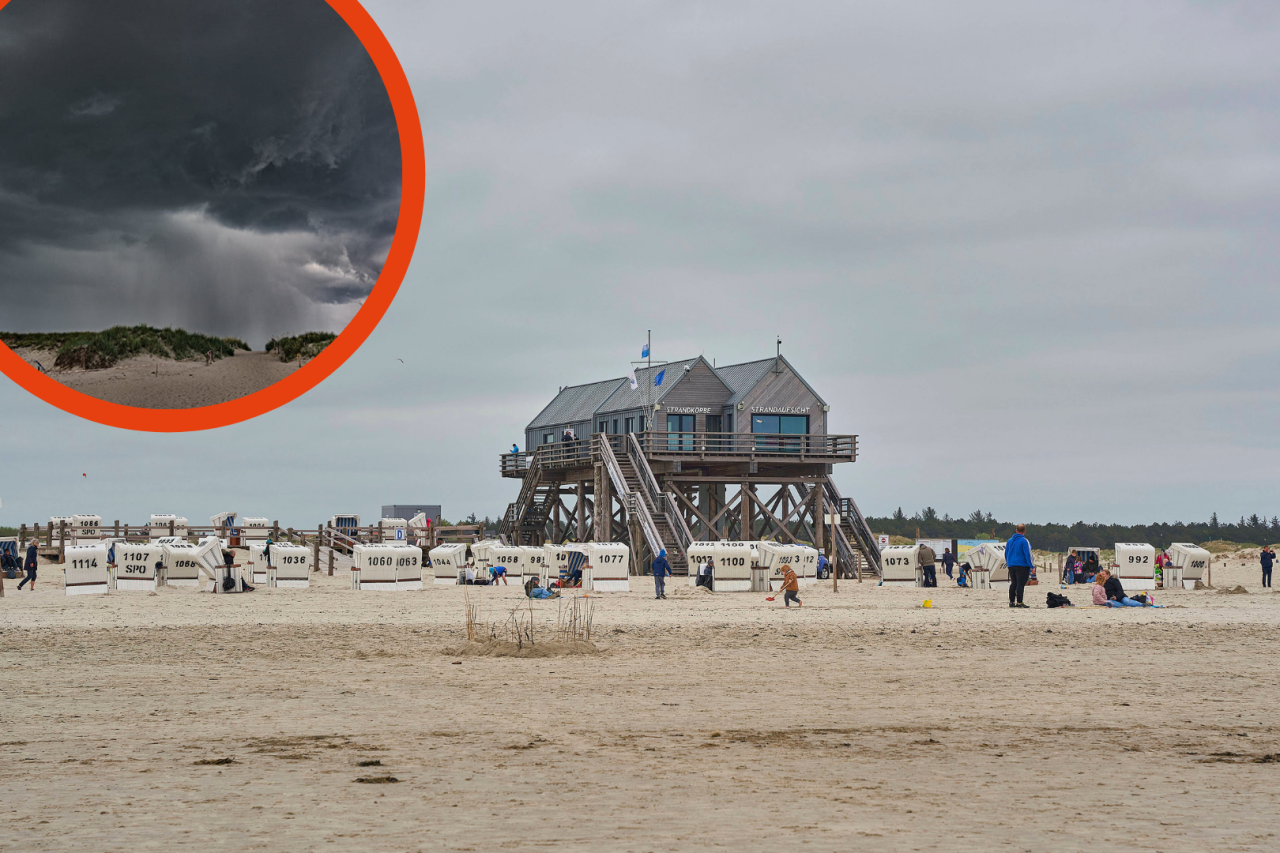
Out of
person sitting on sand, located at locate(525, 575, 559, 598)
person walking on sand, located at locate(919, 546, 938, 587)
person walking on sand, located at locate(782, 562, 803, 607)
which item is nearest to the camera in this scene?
person walking on sand, located at locate(782, 562, 803, 607)

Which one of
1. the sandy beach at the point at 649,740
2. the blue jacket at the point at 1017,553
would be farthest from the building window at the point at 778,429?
the sandy beach at the point at 649,740

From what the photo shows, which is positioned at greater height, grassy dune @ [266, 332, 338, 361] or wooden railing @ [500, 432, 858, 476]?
wooden railing @ [500, 432, 858, 476]

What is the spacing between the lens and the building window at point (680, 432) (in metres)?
48.6

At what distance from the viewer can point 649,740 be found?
32.8ft

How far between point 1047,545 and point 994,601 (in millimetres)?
91688

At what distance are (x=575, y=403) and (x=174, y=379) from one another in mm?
49743

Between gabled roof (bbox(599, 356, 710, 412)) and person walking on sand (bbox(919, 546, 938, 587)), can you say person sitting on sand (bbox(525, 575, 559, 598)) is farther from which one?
gabled roof (bbox(599, 356, 710, 412))

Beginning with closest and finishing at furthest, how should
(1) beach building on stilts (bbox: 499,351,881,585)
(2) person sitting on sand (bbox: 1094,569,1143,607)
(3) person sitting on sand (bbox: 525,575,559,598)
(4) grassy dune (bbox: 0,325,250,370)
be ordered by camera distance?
(4) grassy dune (bbox: 0,325,250,370), (2) person sitting on sand (bbox: 1094,569,1143,607), (3) person sitting on sand (bbox: 525,575,559,598), (1) beach building on stilts (bbox: 499,351,881,585)

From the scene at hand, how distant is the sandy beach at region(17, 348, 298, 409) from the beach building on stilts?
3501 cm

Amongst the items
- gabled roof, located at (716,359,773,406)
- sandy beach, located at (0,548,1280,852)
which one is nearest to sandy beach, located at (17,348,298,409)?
sandy beach, located at (0,548,1280,852)

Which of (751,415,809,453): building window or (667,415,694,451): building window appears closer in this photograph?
(667,415,694,451): building window

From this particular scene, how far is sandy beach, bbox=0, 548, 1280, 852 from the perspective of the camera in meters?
7.09

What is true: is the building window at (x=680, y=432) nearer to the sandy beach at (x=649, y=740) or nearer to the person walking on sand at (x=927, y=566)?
the person walking on sand at (x=927, y=566)

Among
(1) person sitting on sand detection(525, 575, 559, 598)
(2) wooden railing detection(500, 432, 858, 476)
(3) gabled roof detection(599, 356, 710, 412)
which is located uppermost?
(3) gabled roof detection(599, 356, 710, 412)
